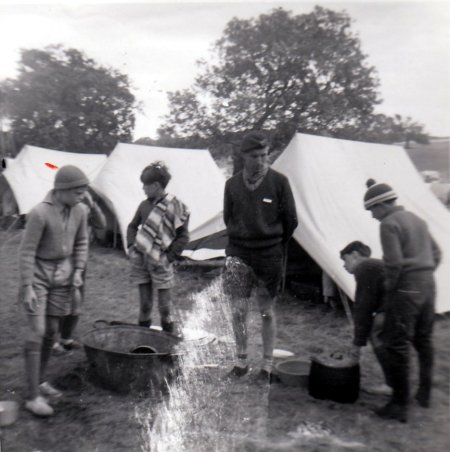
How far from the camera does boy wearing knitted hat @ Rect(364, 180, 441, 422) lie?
2.67 meters

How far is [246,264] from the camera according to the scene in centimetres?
318

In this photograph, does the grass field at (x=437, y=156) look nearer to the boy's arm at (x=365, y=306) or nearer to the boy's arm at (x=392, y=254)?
the boy's arm at (x=392, y=254)

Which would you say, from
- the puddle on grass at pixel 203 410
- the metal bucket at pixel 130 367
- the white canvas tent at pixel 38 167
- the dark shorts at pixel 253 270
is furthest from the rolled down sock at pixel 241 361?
the white canvas tent at pixel 38 167

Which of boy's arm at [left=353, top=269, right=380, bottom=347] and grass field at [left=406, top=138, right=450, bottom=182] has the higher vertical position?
grass field at [left=406, top=138, right=450, bottom=182]

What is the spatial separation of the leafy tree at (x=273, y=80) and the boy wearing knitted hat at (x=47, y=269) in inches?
63.6

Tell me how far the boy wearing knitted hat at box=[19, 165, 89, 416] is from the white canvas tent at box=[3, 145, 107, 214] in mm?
8270

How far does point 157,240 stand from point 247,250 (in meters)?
0.71

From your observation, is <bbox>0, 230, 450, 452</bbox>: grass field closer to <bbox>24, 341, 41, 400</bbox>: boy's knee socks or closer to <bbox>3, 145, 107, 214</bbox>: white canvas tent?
<bbox>24, 341, 41, 400</bbox>: boy's knee socks

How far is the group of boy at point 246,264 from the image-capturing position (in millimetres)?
2678

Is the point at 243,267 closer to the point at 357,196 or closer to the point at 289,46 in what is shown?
the point at 289,46

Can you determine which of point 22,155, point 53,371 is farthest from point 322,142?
point 22,155

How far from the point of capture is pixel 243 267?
3189 millimetres

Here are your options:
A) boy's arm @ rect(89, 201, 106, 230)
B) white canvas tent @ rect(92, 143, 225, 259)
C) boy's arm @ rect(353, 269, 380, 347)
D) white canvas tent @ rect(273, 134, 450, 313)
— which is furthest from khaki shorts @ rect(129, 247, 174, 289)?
white canvas tent @ rect(92, 143, 225, 259)

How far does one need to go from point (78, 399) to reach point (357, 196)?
3.69 meters
